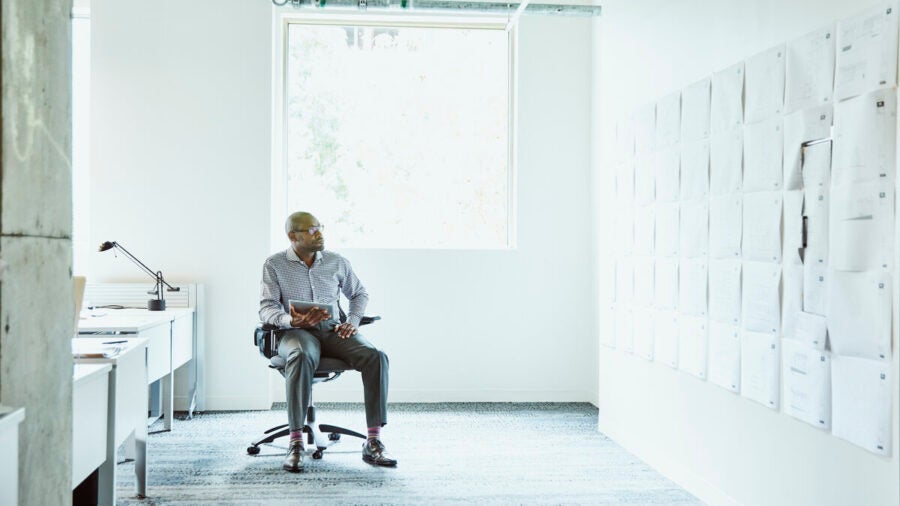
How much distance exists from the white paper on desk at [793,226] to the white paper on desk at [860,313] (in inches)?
7.5

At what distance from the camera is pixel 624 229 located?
426cm

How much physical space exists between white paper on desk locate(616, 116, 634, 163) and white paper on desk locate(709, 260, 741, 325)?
1.12 meters

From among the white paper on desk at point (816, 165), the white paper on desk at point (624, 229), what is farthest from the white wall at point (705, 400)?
the white paper on desk at point (816, 165)

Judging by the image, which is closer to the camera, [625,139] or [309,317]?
[309,317]

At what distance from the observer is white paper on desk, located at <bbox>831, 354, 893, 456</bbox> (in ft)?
7.29

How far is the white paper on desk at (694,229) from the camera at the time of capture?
3.30m

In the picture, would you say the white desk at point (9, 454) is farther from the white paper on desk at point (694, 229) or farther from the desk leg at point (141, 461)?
the white paper on desk at point (694, 229)

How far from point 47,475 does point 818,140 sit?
8.34 feet

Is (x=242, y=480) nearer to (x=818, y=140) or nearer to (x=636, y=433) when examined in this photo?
(x=636, y=433)

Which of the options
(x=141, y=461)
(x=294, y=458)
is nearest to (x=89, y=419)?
(x=141, y=461)

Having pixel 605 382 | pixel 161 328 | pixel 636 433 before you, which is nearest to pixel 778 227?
pixel 636 433

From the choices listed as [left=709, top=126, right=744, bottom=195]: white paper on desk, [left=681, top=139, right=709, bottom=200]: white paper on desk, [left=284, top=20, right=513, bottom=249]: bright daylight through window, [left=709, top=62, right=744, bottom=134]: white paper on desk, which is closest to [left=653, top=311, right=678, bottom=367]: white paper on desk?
[left=681, top=139, right=709, bottom=200]: white paper on desk

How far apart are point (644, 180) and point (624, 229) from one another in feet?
1.29

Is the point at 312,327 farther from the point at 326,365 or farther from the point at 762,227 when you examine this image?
the point at 762,227
